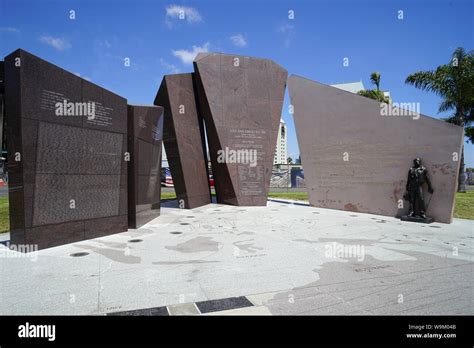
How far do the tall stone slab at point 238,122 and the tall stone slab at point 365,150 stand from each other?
1.96m

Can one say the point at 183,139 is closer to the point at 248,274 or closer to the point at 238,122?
the point at 238,122

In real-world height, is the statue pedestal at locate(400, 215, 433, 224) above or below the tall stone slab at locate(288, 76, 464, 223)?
below

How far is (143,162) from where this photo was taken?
32.0ft

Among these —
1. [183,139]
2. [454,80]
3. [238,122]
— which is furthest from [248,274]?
[454,80]

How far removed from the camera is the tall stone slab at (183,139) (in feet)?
47.6

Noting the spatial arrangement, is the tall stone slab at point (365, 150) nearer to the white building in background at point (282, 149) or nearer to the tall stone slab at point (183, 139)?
the tall stone slab at point (183, 139)

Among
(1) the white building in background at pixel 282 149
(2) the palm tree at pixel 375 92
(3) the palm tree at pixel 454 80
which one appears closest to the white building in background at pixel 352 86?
(2) the palm tree at pixel 375 92

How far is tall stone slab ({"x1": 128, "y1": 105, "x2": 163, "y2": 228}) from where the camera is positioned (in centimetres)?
908

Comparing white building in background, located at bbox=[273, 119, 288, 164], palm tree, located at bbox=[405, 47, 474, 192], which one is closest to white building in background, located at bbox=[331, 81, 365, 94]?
palm tree, located at bbox=[405, 47, 474, 192]

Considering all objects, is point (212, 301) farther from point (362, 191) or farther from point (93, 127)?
point (362, 191)

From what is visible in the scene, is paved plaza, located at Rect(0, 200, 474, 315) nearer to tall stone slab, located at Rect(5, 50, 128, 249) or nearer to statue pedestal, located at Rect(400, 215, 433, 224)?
tall stone slab, located at Rect(5, 50, 128, 249)

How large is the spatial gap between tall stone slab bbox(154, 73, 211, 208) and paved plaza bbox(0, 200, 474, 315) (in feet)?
20.7

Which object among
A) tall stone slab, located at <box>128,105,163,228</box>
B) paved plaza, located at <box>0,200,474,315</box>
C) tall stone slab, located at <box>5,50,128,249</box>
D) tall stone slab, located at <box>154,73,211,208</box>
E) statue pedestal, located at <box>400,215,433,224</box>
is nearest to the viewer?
paved plaza, located at <box>0,200,474,315</box>
